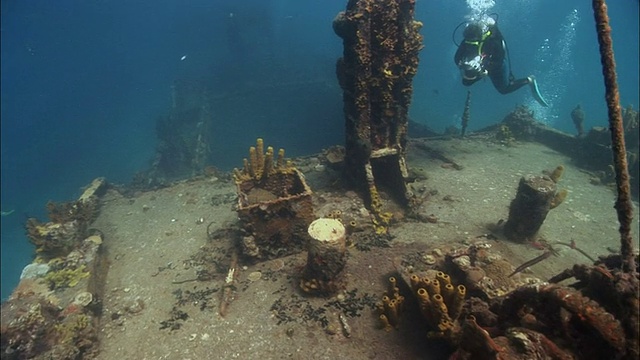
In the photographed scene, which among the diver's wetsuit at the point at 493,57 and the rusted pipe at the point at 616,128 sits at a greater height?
the diver's wetsuit at the point at 493,57

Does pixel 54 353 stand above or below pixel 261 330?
below

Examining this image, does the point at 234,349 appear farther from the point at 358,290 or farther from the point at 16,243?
the point at 16,243

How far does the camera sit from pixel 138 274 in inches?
301

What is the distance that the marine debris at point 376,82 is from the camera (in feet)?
23.3

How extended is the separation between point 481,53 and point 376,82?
6.82 meters

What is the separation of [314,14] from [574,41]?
132257 millimetres

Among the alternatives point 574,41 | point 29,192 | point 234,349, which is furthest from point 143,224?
point 574,41

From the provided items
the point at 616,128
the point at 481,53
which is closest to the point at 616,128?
the point at 616,128

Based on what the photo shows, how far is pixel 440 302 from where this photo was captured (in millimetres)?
4277

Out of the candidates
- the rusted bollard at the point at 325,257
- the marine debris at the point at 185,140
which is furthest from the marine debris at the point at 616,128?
the marine debris at the point at 185,140

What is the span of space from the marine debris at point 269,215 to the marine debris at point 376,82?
1708mm

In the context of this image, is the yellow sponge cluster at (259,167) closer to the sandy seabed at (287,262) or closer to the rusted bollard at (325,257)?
the sandy seabed at (287,262)

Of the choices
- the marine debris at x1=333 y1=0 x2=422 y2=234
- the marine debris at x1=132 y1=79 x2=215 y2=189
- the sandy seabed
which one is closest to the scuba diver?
the sandy seabed

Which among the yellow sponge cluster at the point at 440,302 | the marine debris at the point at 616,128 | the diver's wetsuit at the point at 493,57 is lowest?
the yellow sponge cluster at the point at 440,302
